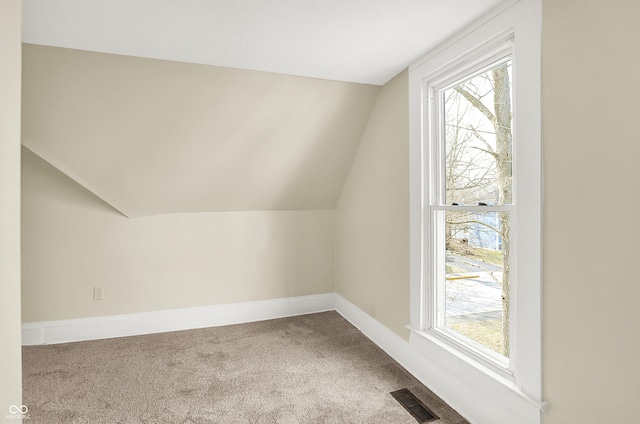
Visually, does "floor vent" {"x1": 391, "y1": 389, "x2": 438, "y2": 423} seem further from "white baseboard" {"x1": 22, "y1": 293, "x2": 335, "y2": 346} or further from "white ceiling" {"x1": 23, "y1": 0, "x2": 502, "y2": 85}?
"white ceiling" {"x1": 23, "y1": 0, "x2": 502, "y2": 85}

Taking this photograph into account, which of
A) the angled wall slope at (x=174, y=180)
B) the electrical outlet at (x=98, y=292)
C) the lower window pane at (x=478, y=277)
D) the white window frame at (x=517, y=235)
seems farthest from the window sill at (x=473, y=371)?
the electrical outlet at (x=98, y=292)

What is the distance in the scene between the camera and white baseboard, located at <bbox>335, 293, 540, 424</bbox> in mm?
1714

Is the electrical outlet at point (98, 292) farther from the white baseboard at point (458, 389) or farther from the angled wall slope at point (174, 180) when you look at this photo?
the white baseboard at point (458, 389)

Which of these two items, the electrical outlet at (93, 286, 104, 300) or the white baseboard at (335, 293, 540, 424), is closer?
the white baseboard at (335, 293, 540, 424)

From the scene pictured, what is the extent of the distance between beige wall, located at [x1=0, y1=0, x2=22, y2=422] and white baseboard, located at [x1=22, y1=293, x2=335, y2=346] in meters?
2.01

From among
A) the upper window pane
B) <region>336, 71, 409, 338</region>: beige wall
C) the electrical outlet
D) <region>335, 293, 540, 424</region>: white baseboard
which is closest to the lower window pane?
the upper window pane

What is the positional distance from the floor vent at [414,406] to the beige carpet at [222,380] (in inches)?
1.4

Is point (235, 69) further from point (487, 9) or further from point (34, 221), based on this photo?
point (34, 221)

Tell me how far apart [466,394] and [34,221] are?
3.49m

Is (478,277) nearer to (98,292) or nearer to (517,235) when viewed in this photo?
(517,235)

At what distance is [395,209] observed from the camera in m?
2.74

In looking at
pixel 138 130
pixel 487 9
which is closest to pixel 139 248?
pixel 138 130

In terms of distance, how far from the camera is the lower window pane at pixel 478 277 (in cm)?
191
